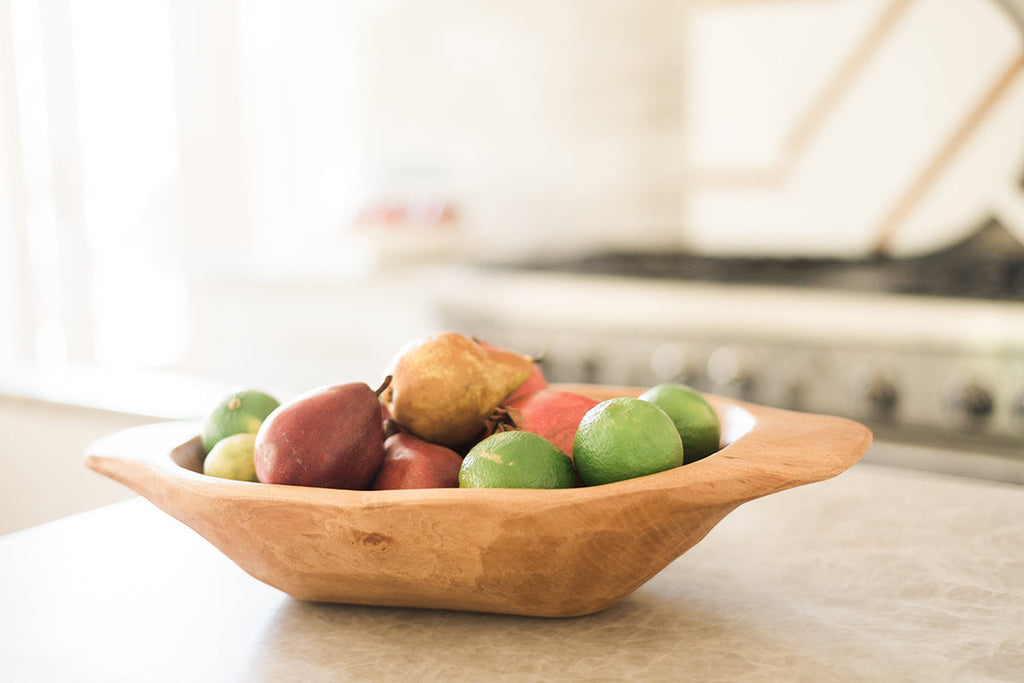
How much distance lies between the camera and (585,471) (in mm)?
633

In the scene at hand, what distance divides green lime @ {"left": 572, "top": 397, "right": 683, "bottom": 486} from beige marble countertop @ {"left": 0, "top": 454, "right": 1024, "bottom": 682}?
0.11 meters

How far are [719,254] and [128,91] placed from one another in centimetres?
272

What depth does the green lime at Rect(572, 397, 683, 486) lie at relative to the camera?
607mm

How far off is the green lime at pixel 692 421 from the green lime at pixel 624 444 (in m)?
0.07

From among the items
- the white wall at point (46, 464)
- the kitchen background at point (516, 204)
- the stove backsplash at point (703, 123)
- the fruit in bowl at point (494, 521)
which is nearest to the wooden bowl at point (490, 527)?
the fruit in bowl at point (494, 521)

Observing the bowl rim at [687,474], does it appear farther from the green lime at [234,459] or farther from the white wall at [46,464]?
the white wall at [46,464]

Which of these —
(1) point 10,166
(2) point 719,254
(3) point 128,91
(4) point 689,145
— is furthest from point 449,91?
(1) point 10,166

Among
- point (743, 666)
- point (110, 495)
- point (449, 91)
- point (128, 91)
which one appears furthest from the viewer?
point (128, 91)

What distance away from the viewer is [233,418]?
2.48ft

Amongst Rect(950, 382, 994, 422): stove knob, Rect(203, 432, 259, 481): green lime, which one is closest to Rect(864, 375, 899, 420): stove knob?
Rect(950, 382, 994, 422): stove knob

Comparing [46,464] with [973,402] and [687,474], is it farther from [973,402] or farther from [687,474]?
[973,402]

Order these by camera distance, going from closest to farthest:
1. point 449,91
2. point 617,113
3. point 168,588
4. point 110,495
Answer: point 168,588 < point 110,495 < point 617,113 < point 449,91

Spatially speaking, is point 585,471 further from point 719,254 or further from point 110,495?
point 719,254

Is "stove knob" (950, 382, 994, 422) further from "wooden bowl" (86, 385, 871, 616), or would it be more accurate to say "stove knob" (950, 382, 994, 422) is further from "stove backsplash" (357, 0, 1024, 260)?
"wooden bowl" (86, 385, 871, 616)
